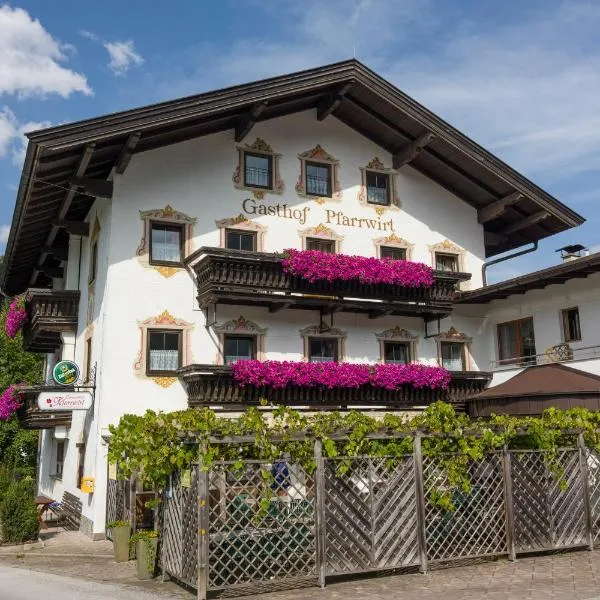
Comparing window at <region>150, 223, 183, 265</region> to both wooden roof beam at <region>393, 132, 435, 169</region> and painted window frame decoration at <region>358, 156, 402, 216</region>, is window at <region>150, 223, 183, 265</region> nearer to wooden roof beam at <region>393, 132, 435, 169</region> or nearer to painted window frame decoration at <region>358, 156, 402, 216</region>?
painted window frame decoration at <region>358, 156, 402, 216</region>

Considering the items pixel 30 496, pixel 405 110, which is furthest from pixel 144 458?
pixel 405 110

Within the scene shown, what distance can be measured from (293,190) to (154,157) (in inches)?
168

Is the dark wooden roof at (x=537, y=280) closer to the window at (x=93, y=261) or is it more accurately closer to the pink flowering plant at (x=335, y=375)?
the pink flowering plant at (x=335, y=375)

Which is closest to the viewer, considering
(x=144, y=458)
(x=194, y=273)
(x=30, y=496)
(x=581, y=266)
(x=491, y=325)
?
(x=144, y=458)

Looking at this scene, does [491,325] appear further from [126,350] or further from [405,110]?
[126,350]

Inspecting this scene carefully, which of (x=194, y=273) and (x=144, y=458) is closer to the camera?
(x=144, y=458)

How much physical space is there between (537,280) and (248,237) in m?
8.27

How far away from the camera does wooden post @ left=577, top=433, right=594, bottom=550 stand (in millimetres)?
13180

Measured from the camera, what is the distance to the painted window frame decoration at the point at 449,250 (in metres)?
23.4

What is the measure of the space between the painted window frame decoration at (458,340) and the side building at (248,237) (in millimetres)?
70

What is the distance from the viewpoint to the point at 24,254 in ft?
83.0

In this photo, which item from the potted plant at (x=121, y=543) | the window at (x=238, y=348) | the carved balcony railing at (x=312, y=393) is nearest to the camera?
the potted plant at (x=121, y=543)

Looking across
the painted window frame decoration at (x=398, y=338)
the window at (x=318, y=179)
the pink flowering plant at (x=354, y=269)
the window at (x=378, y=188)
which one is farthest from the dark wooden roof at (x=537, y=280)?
the window at (x=318, y=179)

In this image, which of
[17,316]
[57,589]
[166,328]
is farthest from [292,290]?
[17,316]
